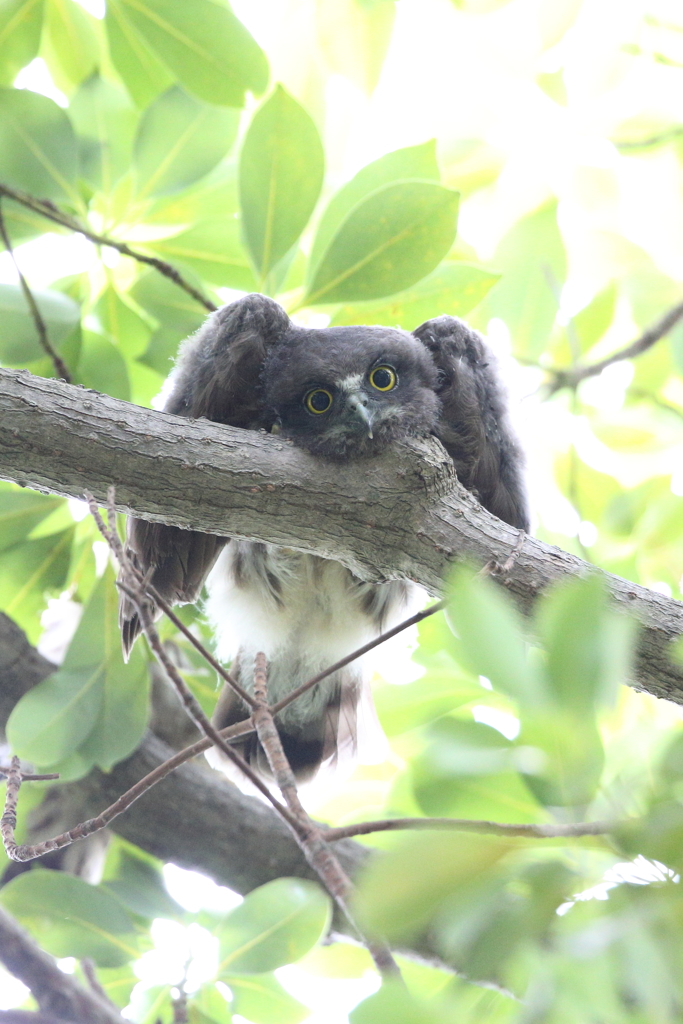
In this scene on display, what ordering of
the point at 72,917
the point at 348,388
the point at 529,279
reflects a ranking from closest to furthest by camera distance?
1. the point at 348,388
2. the point at 72,917
3. the point at 529,279

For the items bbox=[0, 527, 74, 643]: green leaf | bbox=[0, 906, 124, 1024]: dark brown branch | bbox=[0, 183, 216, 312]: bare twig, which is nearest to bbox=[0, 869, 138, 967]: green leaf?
bbox=[0, 906, 124, 1024]: dark brown branch

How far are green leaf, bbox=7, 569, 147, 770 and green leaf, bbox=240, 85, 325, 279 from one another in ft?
4.12

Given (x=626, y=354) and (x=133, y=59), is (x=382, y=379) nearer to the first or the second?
(x=626, y=354)

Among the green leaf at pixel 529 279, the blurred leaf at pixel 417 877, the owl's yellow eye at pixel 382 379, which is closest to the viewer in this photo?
the blurred leaf at pixel 417 877

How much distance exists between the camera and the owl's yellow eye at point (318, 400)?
2477 millimetres

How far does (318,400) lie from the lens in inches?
98.3

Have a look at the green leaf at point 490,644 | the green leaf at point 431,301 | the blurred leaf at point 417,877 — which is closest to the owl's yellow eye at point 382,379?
the green leaf at point 431,301

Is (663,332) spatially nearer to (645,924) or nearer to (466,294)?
(466,294)

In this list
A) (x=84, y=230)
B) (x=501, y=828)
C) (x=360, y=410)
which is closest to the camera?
(x=501, y=828)

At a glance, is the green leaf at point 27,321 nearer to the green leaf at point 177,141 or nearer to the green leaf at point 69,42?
the green leaf at point 177,141

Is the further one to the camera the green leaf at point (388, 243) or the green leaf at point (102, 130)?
the green leaf at point (102, 130)

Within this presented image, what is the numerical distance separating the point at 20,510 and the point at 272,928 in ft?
5.23

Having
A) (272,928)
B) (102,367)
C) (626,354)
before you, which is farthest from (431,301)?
(272,928)

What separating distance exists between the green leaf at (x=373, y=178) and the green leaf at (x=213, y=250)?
14.1 inches
